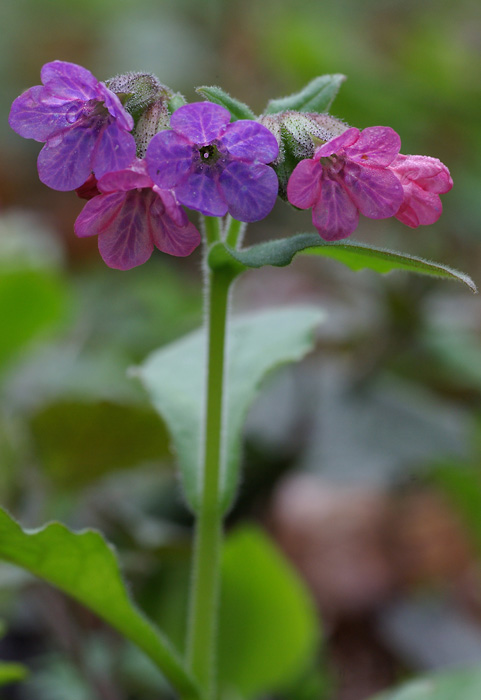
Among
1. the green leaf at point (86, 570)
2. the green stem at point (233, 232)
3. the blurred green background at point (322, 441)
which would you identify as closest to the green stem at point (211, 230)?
the green stem at point (233, 232)

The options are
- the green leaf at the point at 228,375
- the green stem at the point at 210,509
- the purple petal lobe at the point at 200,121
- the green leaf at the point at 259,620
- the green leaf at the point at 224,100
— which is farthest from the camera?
the green leaf at the point at 259,620

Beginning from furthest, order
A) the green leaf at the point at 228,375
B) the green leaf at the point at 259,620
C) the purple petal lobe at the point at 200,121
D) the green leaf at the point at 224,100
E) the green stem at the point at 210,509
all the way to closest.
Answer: the green leaf at the point at 259,620, the green leaf at the point at 228,375, the green stem at the point at 210,509, the green leaf at the point at 224,100, the purple petal lobe at the point at 200,121

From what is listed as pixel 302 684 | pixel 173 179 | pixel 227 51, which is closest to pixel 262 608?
pixel 302 684

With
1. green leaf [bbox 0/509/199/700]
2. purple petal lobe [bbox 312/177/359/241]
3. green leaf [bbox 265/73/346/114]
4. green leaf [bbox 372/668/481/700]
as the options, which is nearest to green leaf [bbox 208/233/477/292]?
purple petal lobe [bbox 312/177/359/241]

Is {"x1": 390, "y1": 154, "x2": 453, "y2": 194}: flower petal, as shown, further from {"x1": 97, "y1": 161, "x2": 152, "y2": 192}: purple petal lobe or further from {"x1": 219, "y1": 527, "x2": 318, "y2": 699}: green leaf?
{"x1": 219, "y1": 527, "x2": 318, "y2": 699}: green leaf

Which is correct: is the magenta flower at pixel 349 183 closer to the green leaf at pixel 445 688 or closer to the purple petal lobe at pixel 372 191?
the purple petal lobe at pixel 372 191

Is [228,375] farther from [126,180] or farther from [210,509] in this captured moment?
[126,180]

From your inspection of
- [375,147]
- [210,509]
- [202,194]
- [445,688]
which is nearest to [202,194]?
[202,194]
